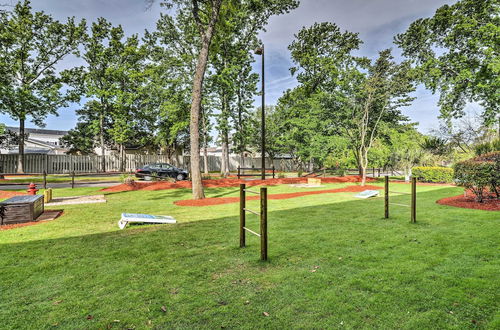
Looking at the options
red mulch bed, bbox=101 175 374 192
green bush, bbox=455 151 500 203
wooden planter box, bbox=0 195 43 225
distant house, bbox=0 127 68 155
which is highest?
distant house, bbox=0 127 68 155

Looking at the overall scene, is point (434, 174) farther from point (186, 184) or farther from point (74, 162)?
point (74, 162)

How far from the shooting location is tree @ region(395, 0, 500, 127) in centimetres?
1759

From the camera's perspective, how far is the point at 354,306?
9.11 feet

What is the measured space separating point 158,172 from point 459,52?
2590 cm

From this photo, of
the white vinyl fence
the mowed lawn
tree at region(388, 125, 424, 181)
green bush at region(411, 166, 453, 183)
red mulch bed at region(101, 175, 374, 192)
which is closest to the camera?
the mowed lawn

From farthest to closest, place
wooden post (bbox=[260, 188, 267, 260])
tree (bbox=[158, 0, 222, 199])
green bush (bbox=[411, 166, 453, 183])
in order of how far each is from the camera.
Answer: green bush (bbox=[411, 166, 453, 183]), tree (bbox=[158, 0, 222, 199]), wooden post (bbox=[260, 188, 267, 260])

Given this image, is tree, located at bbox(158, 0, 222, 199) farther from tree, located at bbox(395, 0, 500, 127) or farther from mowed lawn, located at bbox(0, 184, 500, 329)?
tree, located at bbox(395, 0, 500, 127)

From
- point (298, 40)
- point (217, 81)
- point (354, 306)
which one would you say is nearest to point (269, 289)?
point (354, 306)

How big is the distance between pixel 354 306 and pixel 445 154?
109 feet

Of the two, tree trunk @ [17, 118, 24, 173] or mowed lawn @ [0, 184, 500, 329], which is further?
tree trunk @ [17, 118, 24, 173]

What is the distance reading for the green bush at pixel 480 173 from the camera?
873cm

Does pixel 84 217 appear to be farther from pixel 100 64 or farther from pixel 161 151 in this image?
pixel 161 151

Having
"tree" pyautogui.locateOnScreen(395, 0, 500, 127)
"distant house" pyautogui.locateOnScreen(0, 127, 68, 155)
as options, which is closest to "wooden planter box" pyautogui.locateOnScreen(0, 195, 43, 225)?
"tree" pyautogui.locateOnScreen(395, 0, 500, 127)

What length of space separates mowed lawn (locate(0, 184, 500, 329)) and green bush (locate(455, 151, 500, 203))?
136 inches
